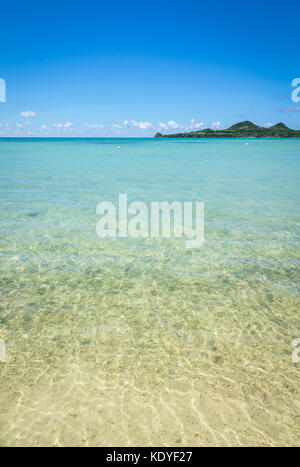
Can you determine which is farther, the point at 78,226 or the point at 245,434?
the point at 78,226

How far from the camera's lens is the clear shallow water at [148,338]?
3.46 m

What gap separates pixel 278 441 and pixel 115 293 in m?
4.09

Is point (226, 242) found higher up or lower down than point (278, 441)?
higher up

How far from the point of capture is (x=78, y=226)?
35.2 ft

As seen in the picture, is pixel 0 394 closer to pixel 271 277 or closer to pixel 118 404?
pixel 118 404

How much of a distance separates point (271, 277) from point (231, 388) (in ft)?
12.6

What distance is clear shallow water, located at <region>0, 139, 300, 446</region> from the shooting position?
346cm

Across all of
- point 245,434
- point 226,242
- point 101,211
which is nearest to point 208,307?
point 245,434

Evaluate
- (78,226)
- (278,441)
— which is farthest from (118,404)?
(78,226)

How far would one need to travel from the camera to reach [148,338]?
4918mm

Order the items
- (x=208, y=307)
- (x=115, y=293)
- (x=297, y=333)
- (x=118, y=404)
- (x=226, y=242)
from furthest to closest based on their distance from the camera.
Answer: (x=226, y=242), (x=115, y=293), (x=208, y=307), (x=297, y=333), (x=118, y=404)
